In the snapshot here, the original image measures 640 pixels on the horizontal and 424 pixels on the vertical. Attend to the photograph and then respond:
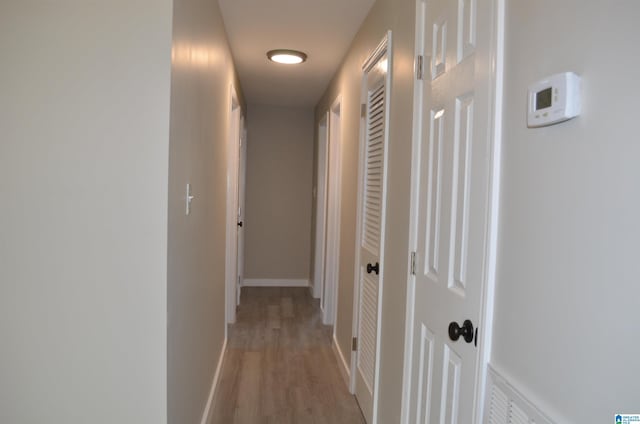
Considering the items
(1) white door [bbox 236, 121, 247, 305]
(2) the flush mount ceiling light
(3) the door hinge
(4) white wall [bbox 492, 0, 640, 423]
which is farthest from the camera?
(1) white door [bbox 236, 121, 247, 305]

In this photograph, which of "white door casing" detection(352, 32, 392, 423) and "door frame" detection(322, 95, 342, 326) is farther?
"door frame" detection(322, 95, 342, 326)

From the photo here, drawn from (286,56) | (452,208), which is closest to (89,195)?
(452,208)

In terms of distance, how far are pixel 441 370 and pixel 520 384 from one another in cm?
48

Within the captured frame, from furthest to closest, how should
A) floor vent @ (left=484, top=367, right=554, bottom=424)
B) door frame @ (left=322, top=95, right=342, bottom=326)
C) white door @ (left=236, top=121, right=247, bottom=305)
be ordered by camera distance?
1. white door @ (left=236, top=121, right=247, bottom=305)
2. door frame @ (left=322, top=95, right=342, bottom=326)
3. floor vent @ (left=484, top=367, right=554, bottom=424)

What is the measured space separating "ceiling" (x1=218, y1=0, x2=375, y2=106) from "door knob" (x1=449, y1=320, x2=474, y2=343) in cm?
202

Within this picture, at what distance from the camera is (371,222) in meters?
2.69

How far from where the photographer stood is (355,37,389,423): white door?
94.3 inches

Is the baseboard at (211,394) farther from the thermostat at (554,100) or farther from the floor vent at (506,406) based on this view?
the thermostat at (554,100)

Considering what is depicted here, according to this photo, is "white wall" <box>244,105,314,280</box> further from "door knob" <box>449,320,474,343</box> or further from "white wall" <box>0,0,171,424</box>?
"door knob" <box>449,320,474,343</box>

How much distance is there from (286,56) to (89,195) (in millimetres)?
2467

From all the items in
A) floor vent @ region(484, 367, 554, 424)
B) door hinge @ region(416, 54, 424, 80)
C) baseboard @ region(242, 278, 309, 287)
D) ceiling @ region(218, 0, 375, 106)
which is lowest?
baseboard @ region(242, 278, 309, 287)

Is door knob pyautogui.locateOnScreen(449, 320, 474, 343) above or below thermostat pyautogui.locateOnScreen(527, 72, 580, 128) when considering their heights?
below

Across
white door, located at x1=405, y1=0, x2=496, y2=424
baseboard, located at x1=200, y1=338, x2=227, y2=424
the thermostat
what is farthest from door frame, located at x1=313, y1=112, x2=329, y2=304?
the thermostat

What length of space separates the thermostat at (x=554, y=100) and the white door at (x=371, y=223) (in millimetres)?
1322
